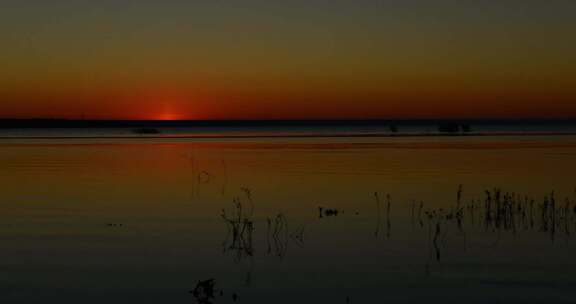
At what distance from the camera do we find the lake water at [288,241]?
13008mm

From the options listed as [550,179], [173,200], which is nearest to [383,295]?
[173,200]

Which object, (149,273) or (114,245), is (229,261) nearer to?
(149,273)

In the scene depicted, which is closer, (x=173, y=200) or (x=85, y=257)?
(x=85, y=257)

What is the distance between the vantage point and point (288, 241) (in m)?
17.6

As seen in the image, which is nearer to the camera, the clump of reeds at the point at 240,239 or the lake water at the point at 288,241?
the lake water at the point at 288,241

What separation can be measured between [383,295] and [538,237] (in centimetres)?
675

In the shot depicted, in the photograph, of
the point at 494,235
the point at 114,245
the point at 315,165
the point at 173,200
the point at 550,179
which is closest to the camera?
the point at 114,245

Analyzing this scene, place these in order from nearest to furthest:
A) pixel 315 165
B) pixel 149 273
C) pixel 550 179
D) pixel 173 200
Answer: pixel 149 273 < pixel 173 200 < pixel 550 179 < pixel 315 165

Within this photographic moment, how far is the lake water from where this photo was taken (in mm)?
13008

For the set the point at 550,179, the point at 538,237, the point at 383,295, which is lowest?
the point at 383,295

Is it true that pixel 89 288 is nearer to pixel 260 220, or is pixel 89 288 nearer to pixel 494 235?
pixel 260 220

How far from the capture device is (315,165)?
42.1 m

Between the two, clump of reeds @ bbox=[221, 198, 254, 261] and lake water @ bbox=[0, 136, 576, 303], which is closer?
lake water @ bbox=[0, 136, 576, 303]

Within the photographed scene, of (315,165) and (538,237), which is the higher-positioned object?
(315,165)
